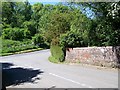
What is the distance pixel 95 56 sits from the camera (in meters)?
22.4

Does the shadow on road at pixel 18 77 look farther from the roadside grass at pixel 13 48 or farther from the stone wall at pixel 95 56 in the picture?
the roadside grass at pixel 13 48

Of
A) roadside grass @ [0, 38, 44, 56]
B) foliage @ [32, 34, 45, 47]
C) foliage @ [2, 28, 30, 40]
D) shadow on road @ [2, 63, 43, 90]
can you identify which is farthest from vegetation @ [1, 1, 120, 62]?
foliage @ [2, 28, 30, 40]

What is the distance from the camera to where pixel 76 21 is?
85.5 feet

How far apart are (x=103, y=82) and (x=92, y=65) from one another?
7900 millimetres

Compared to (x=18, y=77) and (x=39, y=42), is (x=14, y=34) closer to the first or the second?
(x=39, y=42)

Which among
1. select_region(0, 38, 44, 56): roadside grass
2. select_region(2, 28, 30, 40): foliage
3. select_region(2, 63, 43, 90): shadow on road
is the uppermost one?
select_region(2, 28, 30, 40): foliage

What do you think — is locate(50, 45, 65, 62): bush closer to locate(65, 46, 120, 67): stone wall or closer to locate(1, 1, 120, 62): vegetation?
locate(1, 1, 120, 62): vegetation

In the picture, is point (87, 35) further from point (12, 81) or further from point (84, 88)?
point (84, 88)

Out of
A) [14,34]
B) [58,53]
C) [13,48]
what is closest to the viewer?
[58,53]

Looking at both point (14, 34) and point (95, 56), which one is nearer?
point (95, 56)

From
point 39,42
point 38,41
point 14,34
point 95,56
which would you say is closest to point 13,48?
point 38,41

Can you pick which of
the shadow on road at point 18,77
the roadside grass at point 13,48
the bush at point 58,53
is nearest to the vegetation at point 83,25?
the bush at point 58,53

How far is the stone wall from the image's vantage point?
790 inches

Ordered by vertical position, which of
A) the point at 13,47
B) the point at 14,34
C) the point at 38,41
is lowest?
the point at 13,47
